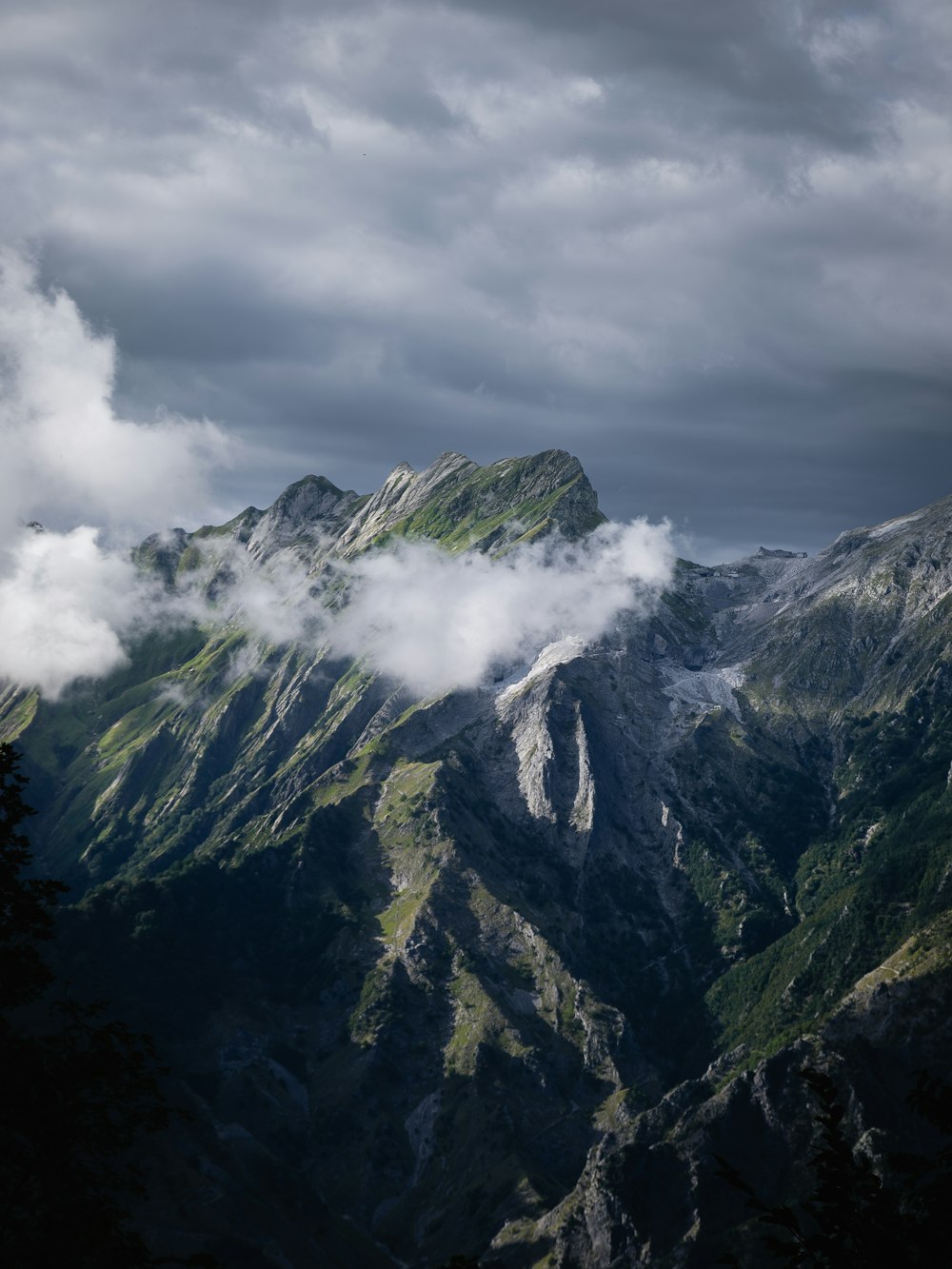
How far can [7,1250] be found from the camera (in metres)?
51.2

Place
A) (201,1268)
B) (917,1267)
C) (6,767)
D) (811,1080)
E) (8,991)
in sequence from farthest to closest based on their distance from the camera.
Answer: (6,767) → (8,991) → (201,1268) → (811,1080) → (917,1267)

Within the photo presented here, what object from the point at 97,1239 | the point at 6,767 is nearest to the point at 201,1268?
the point at 97,1239

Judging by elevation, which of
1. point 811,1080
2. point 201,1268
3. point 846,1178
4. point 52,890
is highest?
point 52,890

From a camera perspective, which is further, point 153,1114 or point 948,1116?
point 153,1114

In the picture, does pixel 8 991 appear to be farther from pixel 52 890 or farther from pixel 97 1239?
pixel 97 1239

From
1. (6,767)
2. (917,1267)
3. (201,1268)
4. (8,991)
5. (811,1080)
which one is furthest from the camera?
(6,767)

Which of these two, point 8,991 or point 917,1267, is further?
point 8,991

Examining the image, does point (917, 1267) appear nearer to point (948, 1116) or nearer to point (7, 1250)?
point (948, 1116)

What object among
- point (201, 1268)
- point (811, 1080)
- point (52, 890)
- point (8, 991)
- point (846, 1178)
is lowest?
point (201, 1268)

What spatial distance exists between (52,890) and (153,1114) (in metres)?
14.8

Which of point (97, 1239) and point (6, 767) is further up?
point (6, 767)

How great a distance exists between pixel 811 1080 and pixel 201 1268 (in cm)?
3166

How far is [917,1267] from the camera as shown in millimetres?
46406

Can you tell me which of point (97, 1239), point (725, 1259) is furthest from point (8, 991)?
point (725, 1259)
